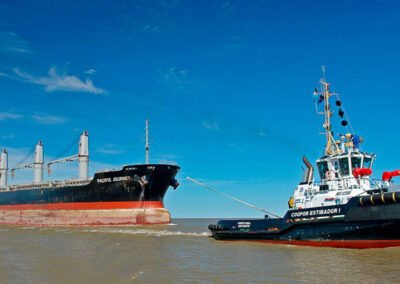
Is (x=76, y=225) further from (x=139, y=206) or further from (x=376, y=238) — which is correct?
(x=376, y=238)

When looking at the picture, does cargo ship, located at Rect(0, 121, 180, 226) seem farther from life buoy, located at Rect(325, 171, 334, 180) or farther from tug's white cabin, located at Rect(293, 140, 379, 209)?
life buoy, located at Rect(325, 171, 334, 180)

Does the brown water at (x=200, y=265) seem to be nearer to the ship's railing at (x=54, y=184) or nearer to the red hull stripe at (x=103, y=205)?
the red hull stripe at (x=103, y=205)

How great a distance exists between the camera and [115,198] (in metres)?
34.9

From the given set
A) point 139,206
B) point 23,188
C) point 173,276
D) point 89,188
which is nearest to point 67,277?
point 173,276

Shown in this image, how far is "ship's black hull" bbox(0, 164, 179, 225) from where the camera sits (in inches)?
1356

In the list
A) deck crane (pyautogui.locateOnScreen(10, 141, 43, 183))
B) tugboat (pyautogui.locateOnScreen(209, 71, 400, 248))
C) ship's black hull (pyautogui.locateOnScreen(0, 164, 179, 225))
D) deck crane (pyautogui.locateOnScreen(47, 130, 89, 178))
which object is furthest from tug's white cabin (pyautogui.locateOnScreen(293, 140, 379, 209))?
deck crane (pyautogui.locateOnScreen(10, 141, 43, 183))

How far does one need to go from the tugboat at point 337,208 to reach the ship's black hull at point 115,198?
54.4 ft

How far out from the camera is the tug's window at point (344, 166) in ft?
52.9

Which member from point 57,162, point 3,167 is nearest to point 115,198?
point 57,162

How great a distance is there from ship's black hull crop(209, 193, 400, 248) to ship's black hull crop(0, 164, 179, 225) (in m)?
18.3

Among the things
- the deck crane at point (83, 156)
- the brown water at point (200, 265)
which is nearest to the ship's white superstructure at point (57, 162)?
the deck crane at point (83, 156)

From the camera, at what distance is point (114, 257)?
1349 centimetres

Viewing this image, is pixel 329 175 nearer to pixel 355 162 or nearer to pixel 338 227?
pixel 355 162

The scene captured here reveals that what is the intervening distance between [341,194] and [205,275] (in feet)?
26.9
